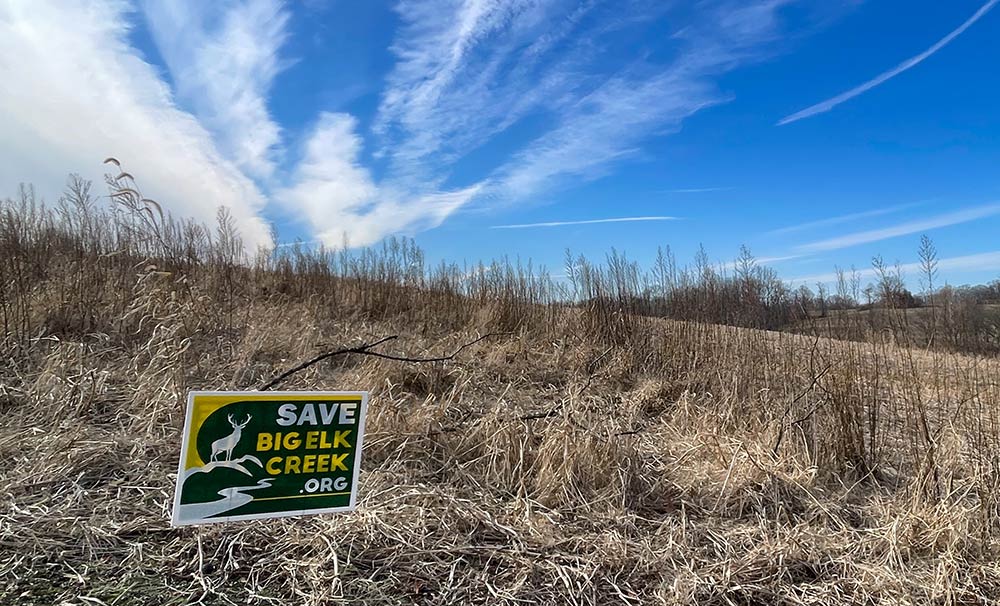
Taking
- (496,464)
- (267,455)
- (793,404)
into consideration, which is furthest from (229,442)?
(793,404)

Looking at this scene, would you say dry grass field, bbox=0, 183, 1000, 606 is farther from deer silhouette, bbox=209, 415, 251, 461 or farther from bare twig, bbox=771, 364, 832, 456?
deer silhouette, bbox=209, 415, 251, 461

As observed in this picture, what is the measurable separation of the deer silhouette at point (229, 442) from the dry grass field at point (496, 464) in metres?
0.57

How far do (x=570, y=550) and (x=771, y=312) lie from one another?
319 centimetres

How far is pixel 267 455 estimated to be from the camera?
162 cm

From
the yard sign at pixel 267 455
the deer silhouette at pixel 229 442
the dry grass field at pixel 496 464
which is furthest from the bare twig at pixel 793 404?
the deer silhouette at pixel 229 442

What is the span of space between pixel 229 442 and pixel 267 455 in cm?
12

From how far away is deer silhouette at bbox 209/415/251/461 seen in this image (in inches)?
61.4

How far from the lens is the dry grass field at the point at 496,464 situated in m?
1.94

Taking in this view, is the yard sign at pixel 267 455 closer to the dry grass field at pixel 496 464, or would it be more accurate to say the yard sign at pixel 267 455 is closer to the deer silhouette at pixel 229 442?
the deer silhouette at pixel 229 442

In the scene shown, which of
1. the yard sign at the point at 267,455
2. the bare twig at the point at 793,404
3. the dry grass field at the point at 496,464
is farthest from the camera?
the bare twig at the point at 793,404

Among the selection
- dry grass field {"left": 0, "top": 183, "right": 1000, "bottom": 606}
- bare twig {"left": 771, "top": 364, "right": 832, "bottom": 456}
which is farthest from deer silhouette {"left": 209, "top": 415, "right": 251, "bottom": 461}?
bare twig {"left": 771, "top": 364, "right": 832, "bottom": 456}

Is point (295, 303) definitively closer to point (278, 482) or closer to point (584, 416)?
point (584, 416)

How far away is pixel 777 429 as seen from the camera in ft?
11.5

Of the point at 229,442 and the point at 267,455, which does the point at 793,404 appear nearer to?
the point at 267,455
